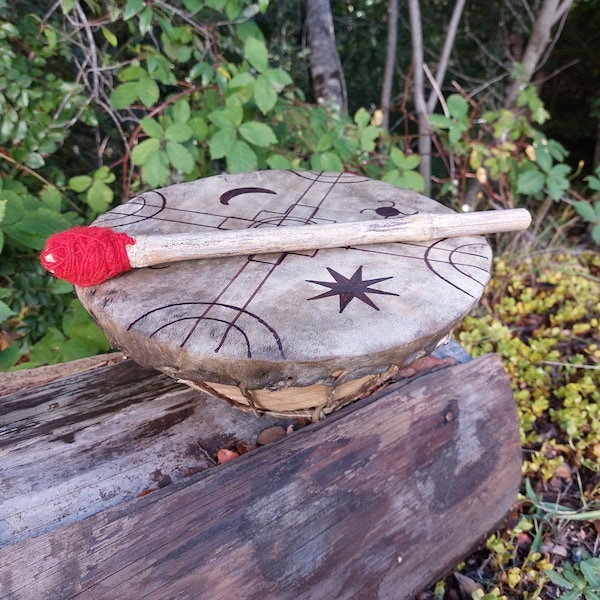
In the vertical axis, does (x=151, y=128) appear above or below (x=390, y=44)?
below

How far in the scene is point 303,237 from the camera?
91 cm

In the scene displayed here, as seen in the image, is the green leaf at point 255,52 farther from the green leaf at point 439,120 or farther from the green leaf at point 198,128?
the green leaf at point 439,120

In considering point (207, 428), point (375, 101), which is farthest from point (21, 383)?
point (375, 101)

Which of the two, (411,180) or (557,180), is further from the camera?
(557,180)

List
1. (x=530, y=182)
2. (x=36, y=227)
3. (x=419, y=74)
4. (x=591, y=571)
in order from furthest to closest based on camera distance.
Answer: (x=419, y=74)
(x=530, y=182)
(x=36, y=227)
(x=591, y=571)

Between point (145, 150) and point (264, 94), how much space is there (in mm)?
451

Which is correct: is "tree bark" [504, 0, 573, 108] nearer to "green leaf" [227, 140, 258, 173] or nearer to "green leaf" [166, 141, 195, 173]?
"green leaf" [227, 140, 258, 173]

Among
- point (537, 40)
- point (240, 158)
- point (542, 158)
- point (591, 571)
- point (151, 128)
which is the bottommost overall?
point (591, 571)

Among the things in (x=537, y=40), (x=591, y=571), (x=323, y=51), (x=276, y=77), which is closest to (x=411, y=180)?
(x=276, y=77)

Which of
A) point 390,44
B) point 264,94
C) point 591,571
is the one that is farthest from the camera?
point 390,44

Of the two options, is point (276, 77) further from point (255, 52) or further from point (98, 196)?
point (98, 196)

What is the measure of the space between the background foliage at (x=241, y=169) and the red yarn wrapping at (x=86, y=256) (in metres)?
0.34

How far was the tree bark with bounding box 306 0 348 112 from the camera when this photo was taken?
2.60m

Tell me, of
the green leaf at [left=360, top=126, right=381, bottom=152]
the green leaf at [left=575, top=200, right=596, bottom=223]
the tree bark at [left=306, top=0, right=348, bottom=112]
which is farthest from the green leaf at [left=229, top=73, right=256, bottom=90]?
the green leaf at [left=575, top=200, right=596, bottom=223]
